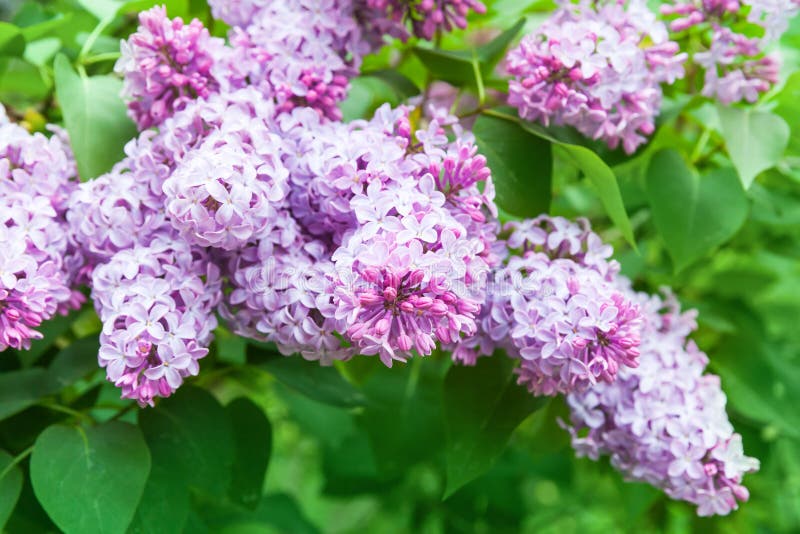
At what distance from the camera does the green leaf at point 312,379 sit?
1.14m

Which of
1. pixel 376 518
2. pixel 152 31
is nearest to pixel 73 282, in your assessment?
pixel 152 31

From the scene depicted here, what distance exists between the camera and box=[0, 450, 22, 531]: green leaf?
0.89 metres

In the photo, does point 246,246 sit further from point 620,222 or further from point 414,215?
point 620,222

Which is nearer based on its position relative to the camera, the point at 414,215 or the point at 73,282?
the point at 414,215

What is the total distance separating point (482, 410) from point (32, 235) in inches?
20.6

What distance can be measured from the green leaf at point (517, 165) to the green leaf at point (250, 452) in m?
0.46

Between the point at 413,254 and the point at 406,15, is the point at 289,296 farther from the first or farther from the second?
the point at 406,15

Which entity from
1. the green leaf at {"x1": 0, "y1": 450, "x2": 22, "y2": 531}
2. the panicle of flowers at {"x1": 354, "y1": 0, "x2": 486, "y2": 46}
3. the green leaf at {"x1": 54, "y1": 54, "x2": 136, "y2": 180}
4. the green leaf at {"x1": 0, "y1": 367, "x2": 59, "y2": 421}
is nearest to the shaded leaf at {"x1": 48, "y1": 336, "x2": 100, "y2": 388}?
the green leaf at {"x1": 0, "y1": 367, "x2": 59, "y2": 421}

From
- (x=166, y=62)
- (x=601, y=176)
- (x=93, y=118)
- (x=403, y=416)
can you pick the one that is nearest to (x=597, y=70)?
(x=601, y=176)

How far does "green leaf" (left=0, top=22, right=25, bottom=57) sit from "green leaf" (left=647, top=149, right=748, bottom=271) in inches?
33.0

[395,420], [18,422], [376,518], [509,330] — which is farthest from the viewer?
[376,518]

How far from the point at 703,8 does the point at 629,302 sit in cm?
47

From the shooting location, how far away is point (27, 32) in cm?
111

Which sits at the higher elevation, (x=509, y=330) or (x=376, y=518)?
(x=509, y=330)
